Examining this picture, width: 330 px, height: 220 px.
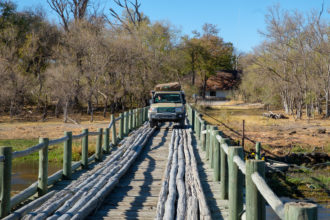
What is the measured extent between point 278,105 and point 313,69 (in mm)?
17090

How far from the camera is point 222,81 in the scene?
85.7 meters

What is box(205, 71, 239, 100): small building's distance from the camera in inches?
3292

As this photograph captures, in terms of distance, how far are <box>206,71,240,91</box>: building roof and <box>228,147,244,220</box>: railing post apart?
7706 cm

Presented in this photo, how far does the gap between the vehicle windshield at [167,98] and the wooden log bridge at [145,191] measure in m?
9.16

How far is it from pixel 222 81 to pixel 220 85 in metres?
1.75

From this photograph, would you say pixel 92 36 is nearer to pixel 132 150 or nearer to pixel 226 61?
pixel 132 150

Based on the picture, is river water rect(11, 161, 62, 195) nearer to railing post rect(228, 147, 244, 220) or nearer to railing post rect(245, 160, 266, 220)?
railing post rect(228, 147, 244, 220)

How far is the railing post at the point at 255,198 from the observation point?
166 inches

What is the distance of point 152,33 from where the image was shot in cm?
A: 4788

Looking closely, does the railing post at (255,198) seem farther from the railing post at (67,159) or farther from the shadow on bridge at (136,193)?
the railing post at (67,159)

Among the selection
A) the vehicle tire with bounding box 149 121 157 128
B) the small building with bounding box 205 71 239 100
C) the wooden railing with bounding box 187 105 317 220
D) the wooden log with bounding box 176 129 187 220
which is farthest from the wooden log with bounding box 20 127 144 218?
the small building with bounding box 205 71 239 100

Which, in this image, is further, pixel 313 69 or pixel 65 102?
pixel 313 69

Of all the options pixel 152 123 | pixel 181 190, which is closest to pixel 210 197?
pixel 181 190

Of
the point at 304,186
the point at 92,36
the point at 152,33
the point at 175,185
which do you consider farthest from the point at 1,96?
the point at 175,185
